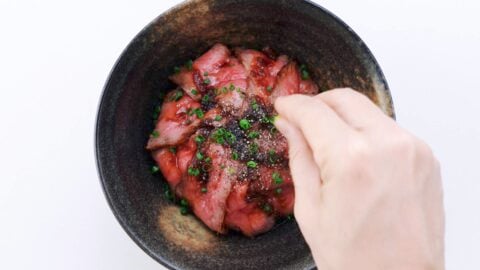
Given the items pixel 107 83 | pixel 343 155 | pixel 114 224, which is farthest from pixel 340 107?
pixel 114 224

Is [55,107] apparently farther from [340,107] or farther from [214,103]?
[340,107]

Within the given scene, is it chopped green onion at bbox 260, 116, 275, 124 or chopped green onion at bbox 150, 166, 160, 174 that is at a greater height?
chopped green onion at bbox 260, 116, 275, 124

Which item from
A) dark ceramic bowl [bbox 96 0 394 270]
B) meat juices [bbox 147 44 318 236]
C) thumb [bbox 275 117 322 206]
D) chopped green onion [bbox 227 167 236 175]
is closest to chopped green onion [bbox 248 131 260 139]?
meat juices [bbox 147 44 318 236]

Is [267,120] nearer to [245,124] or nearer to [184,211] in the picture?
[245,124]

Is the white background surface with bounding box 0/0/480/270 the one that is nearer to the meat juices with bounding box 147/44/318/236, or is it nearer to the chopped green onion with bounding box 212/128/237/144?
the meat juices with bounding box 147/44/318/236

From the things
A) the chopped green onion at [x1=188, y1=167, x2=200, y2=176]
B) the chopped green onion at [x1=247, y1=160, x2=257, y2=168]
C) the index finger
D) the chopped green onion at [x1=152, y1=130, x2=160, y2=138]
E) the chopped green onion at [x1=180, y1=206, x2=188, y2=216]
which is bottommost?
the chopped green onion at [x1=180, y1=206, x2=188, y2=216]
